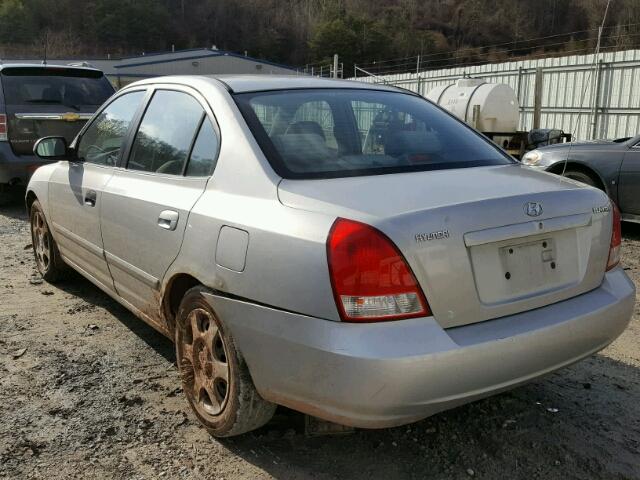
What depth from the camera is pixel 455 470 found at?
8.56 ft

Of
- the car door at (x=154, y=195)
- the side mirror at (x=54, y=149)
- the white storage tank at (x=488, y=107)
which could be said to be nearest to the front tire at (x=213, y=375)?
the car door at (x=154, y=195)

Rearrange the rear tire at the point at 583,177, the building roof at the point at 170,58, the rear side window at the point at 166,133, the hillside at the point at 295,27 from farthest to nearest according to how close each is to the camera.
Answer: the hillside at the point at 295,27 < the building roof at the point at 170,58 < the rear tire at the point at 583,177 < the rear side window at the point at 166,133

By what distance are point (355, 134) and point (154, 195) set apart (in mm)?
1052

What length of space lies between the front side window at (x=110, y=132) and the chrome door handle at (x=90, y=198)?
206mm

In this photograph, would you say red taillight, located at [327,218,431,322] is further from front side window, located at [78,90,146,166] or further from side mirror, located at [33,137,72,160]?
side mirror, located at [33,137,72,160]

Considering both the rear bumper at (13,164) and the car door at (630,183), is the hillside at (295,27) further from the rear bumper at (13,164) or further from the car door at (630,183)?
the rear bumper at (13,164)

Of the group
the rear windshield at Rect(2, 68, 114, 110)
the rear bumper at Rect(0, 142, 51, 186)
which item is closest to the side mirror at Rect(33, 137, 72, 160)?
the rear bumper at Rect(0, 142, 51, 186)

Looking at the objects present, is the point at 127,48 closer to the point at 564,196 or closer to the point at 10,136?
the point at 10,136

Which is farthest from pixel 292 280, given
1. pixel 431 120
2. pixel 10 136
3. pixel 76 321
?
pixel 10 136

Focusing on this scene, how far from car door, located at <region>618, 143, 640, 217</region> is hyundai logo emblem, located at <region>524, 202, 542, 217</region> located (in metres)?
5.19

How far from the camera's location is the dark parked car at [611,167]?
6.97 metres

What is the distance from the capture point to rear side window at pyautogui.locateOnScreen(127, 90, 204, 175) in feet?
10.3

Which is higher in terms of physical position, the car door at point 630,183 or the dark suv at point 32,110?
the dark suv at point 32,110

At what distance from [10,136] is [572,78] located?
554 inches
